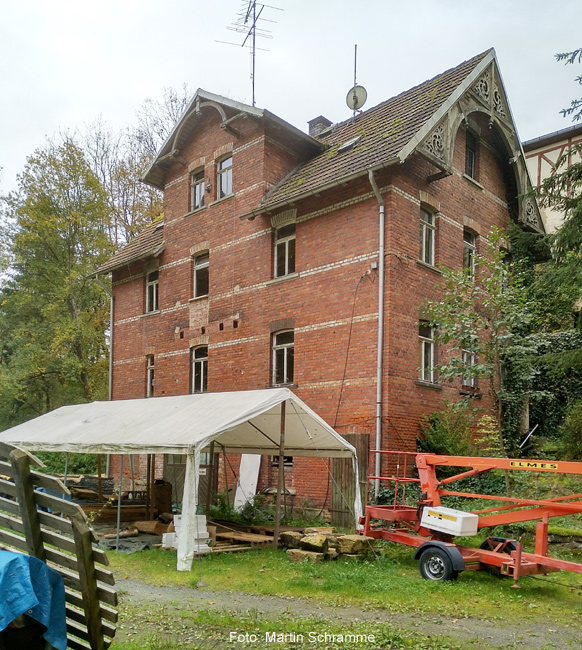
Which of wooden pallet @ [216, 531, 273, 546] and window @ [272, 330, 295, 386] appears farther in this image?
window @ [272, 330, 295, 386]

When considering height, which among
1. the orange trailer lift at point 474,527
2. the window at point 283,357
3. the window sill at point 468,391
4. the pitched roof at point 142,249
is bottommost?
the orange trailer lift at point 474,527

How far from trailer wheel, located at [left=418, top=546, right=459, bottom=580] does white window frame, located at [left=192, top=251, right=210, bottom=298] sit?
12955 millimetres

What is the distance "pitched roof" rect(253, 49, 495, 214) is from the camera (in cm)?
1617

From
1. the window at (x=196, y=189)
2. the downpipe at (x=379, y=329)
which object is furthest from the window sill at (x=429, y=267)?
the window at (x=196, y=189)

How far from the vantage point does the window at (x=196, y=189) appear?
21.7m

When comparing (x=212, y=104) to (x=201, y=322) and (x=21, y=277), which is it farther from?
(x=21, y=277)

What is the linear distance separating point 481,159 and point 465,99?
7.68 ft

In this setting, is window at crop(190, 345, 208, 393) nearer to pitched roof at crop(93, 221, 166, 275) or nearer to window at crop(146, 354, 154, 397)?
window at crop(146, 354, 154, 397)

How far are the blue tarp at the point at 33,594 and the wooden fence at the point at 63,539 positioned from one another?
15 cm

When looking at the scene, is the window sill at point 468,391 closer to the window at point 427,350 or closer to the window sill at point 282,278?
the window at point 427,350

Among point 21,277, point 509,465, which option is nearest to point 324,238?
point 509,465

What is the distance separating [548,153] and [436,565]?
2279cm

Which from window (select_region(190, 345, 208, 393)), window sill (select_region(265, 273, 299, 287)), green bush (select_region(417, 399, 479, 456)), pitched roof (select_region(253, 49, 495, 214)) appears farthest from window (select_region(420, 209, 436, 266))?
window (select_region(190, 345, 208, 393))

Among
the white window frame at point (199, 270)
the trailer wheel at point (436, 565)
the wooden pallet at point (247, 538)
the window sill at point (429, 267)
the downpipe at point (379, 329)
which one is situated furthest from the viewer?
the white window frame at point (199, 270)
